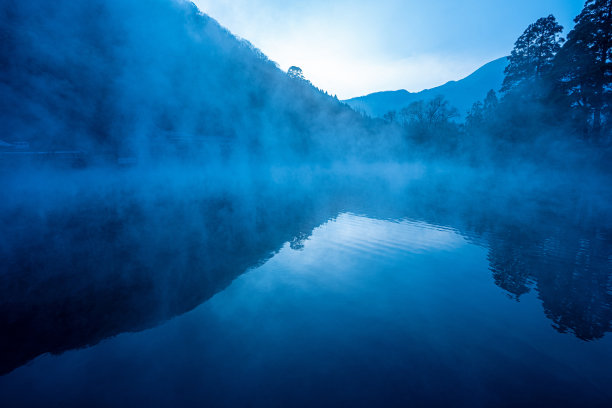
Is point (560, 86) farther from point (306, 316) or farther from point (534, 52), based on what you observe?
point (306, 316)

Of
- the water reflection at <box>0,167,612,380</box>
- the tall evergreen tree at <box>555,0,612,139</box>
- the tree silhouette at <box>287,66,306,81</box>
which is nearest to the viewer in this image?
the water reflection at <box>0,167,612,380</box>

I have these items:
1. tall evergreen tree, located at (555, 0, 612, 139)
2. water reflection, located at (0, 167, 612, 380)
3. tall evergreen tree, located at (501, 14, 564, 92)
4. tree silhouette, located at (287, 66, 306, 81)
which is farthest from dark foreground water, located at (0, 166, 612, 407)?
tree silhouette, located at (287, 66, 306, 81)

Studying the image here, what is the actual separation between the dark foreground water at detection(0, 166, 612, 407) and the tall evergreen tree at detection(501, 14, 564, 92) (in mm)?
22849

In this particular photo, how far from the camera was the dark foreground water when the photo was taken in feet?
6.84

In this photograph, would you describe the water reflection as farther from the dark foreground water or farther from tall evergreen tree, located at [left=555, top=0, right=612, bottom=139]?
tall evergreen tree, located at [left=555, top=0, right=612, bottom=139]

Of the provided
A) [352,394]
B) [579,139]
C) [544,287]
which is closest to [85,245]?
[352,394]

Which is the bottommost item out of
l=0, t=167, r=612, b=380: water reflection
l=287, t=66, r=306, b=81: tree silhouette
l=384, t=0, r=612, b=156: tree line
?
l=0, t=167, r=612, b=380: water reflection

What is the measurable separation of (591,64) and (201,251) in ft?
78.4

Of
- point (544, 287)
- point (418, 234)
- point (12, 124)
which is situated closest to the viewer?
point (544, 287)

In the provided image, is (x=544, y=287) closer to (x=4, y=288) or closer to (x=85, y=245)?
(x=4, y=288)

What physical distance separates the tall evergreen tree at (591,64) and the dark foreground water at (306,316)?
14.7 m

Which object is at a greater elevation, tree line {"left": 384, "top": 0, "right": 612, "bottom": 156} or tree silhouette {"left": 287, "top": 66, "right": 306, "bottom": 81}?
tree silhouette {"left": 287, "top": 66, "right": 306, "bottom": 81}

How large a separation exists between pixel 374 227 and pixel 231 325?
511 centimetres

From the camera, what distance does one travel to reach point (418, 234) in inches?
255
